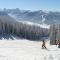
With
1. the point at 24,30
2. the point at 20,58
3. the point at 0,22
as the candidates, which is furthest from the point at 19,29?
the point at 20,58

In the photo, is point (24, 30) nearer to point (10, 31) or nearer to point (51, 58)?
point (10, 31)

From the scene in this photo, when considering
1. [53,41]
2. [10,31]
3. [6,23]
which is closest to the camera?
[53,41]

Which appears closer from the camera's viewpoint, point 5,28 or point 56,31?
point 56,31

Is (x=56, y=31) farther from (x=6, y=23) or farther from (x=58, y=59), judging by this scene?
(x=6, y=23)

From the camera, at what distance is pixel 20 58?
21547mm

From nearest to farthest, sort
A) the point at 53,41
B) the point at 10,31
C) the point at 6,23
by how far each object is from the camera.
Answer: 1. the point at 53,41
2. the point at 10,31
3. the point at 6,23

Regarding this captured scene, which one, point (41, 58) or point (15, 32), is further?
point (15, 32)

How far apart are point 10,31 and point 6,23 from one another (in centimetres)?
605

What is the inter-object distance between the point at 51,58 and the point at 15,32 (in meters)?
50.6

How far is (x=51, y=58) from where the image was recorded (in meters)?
21.6

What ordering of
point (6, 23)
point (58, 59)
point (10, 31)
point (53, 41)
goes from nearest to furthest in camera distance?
point (58, 59)
point (53, 41)
point (10, 31)
point (6, 23)

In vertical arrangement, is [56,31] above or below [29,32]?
above

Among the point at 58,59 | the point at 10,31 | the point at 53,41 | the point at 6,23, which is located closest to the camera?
the point at 58,59

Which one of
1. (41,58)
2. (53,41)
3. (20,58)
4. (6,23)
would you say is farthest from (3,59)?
(6,23)
